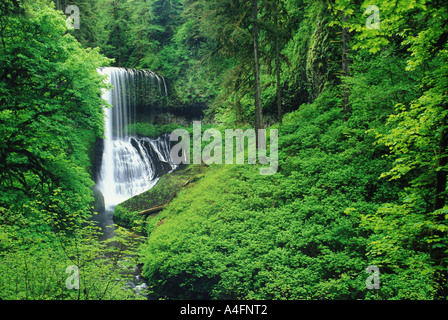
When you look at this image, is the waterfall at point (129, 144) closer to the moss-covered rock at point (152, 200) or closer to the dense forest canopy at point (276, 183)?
the moss-covered rock at point (152, 200)

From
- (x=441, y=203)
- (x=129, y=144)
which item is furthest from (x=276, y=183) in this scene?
(x=129, y=144)

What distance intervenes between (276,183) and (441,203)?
5936mm

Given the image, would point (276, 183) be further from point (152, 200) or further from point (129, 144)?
point (129, 144)

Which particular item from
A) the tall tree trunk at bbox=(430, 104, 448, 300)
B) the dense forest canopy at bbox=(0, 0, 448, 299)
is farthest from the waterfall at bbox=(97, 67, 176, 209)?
A: the tall tree trunk at bbox=(430, 104, 448, 300)

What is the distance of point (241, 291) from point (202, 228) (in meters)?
2.86

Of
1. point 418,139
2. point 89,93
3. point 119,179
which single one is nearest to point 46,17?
point 89,93

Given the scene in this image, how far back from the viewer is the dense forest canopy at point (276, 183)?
14.9ft

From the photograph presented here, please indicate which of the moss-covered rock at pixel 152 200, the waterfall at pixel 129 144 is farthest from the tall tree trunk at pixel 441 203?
the waterfall at pixel 129 144

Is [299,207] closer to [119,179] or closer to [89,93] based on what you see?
[89,93]

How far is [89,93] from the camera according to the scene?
385 inches

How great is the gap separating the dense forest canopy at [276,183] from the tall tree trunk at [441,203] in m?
0.02

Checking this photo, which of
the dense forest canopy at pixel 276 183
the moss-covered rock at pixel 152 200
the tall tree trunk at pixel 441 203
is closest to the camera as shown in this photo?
the tall tree trunk at pixel 441 203

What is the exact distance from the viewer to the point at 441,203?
4383 mm
